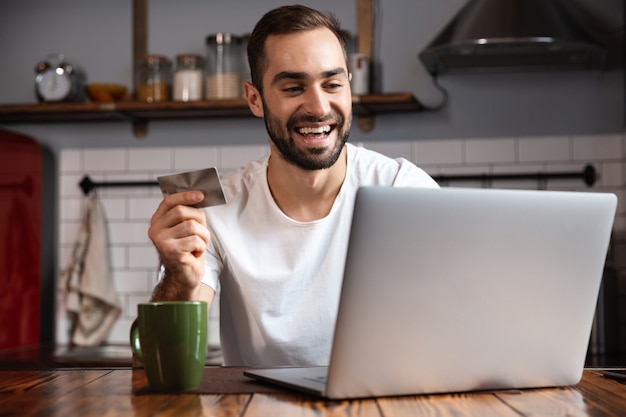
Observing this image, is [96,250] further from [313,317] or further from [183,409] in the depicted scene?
[183,409]

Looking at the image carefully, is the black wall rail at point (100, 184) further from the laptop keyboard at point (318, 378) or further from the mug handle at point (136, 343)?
the laptop keyboard at point (318, 378)

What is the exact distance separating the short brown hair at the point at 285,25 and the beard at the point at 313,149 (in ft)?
0.49

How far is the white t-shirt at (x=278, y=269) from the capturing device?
1.82 meters

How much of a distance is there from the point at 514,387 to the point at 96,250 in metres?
2.43

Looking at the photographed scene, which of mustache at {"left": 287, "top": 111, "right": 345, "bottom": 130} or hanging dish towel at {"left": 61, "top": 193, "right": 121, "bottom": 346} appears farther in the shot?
hanging dish towel at {"left": 61, "top": 193, "right": 121, "bottom": 346}

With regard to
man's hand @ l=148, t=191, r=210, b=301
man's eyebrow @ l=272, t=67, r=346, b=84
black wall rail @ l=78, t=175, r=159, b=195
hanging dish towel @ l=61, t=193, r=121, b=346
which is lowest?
hanging dish towel @ l=61, t=193, r=121, b=346

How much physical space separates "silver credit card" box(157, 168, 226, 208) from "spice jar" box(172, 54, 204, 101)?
6.63 ft

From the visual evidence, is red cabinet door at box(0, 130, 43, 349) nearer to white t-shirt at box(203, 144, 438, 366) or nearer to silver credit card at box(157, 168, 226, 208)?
white t-shirt at box(203, 144, 438, 366)

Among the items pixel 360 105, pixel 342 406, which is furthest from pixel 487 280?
pixel 360 105

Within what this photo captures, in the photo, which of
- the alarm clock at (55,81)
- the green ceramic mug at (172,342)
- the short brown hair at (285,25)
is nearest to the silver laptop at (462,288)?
the green ceramic mug at (172,342)

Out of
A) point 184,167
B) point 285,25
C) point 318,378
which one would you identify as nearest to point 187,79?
point 184,167

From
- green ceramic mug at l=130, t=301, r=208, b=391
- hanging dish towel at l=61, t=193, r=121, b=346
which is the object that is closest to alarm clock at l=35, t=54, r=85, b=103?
hanging dish towel at l=61, t=193, r=121, b=346

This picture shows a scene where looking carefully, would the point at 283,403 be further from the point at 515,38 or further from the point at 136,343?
the point at 515,38

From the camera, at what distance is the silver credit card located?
123cm
